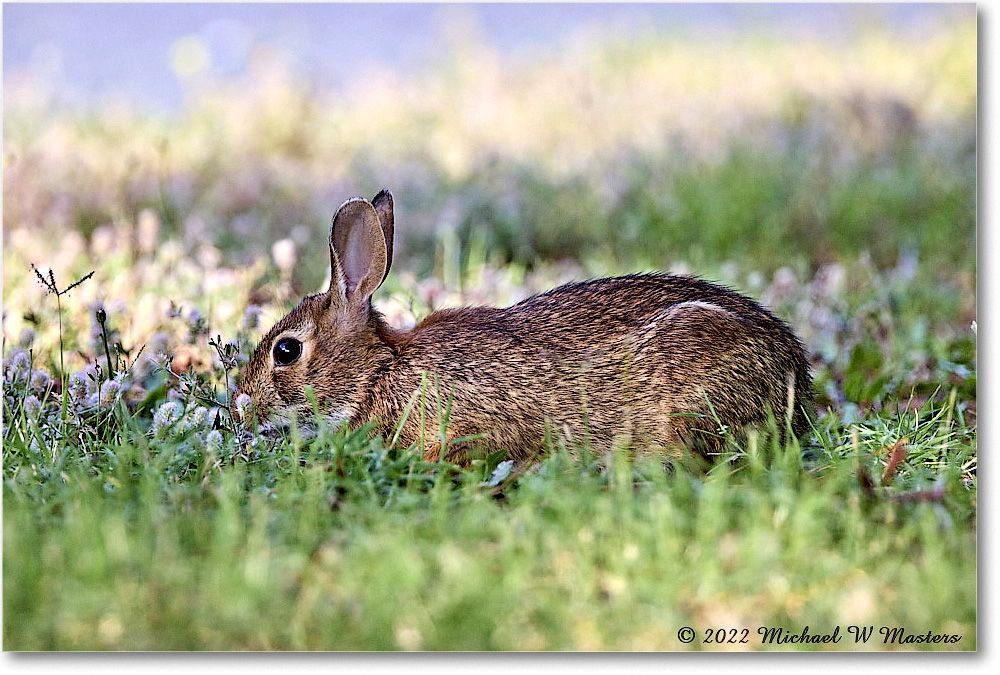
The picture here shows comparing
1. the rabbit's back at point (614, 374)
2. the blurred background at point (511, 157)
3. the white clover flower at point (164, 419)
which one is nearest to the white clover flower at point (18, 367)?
the blurred background at point (511, 157)

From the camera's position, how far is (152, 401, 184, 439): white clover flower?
3.90 m

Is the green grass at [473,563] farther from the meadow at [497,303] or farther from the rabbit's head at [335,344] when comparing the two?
the rabbit's head at [335,344]

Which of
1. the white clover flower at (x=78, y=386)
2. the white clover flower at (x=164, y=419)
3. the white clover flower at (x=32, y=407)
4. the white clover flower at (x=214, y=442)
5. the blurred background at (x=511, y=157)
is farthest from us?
the blurred background at (x=511, y=157)

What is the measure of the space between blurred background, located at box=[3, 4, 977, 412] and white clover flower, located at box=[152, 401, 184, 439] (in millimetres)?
593

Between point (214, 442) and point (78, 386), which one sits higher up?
point (78, 386)

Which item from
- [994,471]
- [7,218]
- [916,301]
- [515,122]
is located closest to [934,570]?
[994,471]

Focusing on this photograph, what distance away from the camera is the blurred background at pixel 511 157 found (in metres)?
5.55

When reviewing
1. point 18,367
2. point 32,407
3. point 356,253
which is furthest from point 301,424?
point 18,367

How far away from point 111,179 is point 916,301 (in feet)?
16.1

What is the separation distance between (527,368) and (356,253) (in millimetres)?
778

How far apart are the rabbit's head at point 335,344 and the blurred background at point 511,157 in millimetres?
602

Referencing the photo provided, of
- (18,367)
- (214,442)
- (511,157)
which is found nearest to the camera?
(214,442)

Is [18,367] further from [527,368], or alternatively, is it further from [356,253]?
[527,368]

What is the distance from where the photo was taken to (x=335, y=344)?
13.6ft
